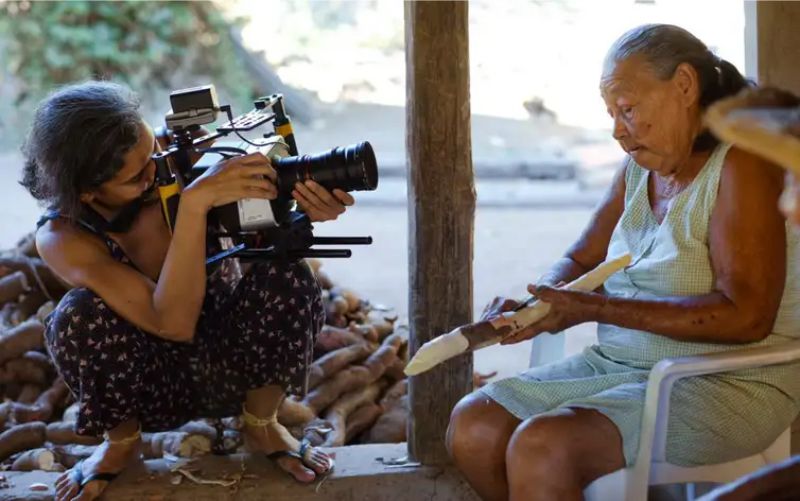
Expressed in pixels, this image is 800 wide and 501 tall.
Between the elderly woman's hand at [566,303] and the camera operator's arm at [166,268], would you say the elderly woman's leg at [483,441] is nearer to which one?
the elderly woman's hand at [566,303]

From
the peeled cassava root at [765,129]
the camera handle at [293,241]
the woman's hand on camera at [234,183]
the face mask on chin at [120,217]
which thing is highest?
the peeled cassava root at [765,129]

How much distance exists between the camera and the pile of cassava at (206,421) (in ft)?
9.65

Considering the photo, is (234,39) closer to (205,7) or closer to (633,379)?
(205,7)

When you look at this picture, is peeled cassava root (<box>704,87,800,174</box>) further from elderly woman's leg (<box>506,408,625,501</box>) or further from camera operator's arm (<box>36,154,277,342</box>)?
camera operator's arm (<box>36,154,277,342</box>)

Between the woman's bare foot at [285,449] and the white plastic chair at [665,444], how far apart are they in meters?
0.76

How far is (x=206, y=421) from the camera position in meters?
3.01

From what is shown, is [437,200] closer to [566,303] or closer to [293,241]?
[293,241]

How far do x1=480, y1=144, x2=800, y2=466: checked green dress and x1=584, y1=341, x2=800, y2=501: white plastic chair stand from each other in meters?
0.02

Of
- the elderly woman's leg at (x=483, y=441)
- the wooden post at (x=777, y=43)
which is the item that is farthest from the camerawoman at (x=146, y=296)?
the wooden post at (x=777, y=43)

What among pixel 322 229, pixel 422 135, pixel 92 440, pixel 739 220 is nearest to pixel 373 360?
pixel 92 440

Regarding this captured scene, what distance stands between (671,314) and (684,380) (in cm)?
14

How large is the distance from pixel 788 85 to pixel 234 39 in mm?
6822

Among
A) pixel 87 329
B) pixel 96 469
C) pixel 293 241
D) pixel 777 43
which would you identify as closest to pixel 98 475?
pixel 96 469

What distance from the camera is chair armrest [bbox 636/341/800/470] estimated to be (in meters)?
2.04
